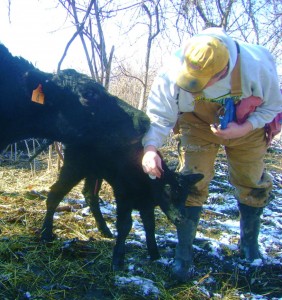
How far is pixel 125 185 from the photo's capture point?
332cm

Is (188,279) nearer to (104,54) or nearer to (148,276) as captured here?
(148,276)

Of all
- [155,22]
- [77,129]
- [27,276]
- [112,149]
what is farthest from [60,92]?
[155,22]

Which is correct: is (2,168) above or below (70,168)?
below

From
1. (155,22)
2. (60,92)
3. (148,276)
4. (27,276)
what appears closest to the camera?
(27,276)

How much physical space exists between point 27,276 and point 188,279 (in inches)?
50.2

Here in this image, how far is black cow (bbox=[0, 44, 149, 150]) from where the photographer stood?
3178 mm

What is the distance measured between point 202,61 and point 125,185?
143cm

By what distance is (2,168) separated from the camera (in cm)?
623

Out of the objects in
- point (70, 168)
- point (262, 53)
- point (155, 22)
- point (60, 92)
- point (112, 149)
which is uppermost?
point (155, 22)

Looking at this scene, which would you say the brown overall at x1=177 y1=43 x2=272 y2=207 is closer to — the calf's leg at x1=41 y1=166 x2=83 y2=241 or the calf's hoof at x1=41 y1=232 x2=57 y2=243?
the calf's leg at x1=41 y1=166 x2=83 y2=241

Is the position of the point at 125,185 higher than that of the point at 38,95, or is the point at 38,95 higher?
the point at 38,95

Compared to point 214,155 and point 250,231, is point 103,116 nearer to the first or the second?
point 214,155

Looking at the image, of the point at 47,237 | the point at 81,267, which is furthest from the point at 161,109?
the point at 47,237

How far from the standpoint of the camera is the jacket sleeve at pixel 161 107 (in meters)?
2.82
